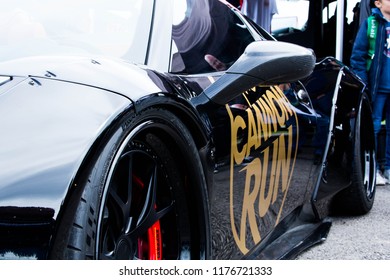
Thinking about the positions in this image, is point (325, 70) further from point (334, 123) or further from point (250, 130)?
point (250, 130)

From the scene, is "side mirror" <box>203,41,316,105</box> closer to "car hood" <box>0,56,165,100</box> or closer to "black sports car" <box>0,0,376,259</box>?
"black sports car" <box>0,0,376,259</box>

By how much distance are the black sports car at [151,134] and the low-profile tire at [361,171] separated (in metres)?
0.56

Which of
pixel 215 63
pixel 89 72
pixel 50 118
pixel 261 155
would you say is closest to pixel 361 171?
pixel 261 155

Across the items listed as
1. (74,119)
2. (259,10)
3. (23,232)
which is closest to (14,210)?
(23,232)

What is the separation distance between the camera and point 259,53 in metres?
1.81

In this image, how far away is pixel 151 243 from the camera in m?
1.54

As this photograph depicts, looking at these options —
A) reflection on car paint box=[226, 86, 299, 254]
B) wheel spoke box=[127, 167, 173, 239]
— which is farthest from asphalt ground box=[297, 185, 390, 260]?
wheel spoke box=[127, 167, 173, 239]

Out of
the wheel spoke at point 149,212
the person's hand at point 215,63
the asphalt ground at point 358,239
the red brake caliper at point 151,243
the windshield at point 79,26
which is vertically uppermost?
the windshield at point 79,26

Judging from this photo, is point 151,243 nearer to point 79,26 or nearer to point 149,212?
point 149,212

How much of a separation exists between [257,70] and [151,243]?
59 cm

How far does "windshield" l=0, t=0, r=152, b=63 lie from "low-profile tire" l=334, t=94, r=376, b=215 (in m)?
1.81

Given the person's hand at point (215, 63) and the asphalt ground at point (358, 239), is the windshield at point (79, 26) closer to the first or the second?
the person's hand at point (215, 63)

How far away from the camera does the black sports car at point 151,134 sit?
1.12 meters

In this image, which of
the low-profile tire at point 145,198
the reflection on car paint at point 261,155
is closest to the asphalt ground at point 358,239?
the reflection on car paint at point 261,155
